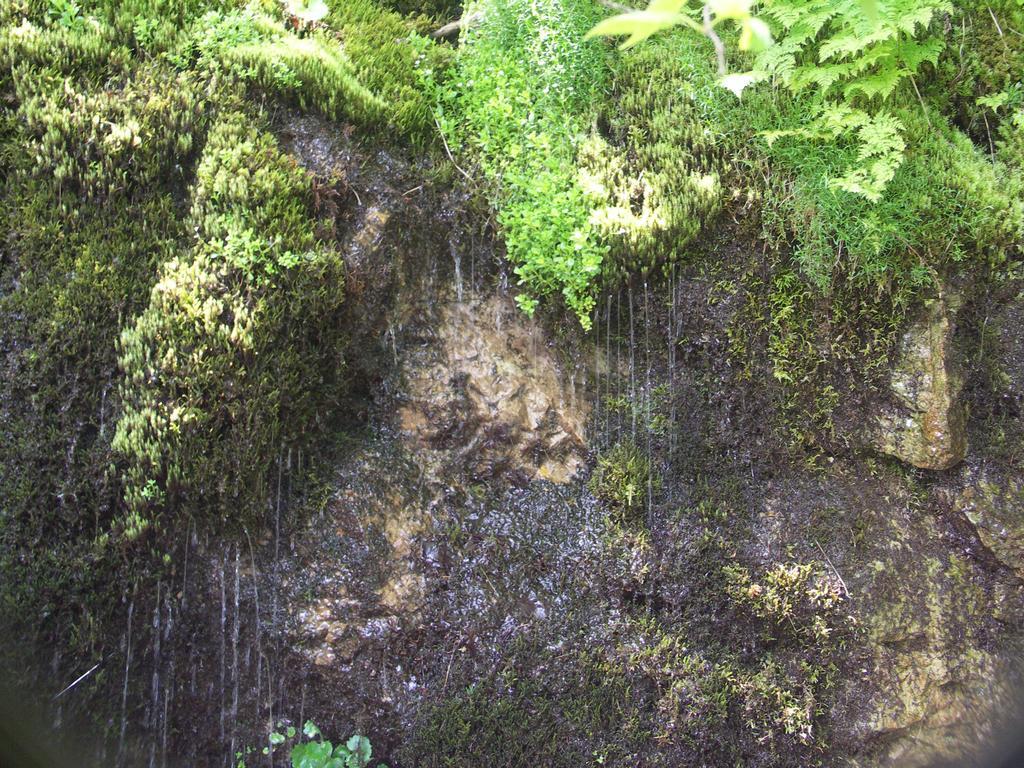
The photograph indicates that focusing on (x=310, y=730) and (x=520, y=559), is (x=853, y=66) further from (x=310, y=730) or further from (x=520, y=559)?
(x=310, y=730)

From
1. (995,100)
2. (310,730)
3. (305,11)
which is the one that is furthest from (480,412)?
(995,100)

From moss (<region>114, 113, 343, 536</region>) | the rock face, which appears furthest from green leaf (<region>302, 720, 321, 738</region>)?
the rock face

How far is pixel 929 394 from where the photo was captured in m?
3.96

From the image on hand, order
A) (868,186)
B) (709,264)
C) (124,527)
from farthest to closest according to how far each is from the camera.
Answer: (709,264)
(868,186)
(124,527)

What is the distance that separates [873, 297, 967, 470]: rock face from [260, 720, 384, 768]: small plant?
10.9 ft

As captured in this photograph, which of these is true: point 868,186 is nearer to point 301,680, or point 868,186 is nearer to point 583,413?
point 583,413

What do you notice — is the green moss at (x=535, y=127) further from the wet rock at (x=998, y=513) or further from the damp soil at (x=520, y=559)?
the wet rock at (x=998, y=513)

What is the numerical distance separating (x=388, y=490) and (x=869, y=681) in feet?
9.26

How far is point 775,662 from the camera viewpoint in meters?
3.87

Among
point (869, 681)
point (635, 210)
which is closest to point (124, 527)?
point (635, 210)

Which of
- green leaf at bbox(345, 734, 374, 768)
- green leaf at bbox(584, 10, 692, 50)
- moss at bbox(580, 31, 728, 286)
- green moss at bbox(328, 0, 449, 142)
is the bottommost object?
Result: green leaf at bbox(345, 734, 374, 768)

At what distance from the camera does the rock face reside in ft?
12.9

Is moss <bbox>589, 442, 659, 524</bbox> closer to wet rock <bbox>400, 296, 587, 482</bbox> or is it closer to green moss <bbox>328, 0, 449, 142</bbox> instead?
wet rock <bbox>400, 296, 587, 482</bbox>

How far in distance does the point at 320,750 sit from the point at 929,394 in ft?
12.3
